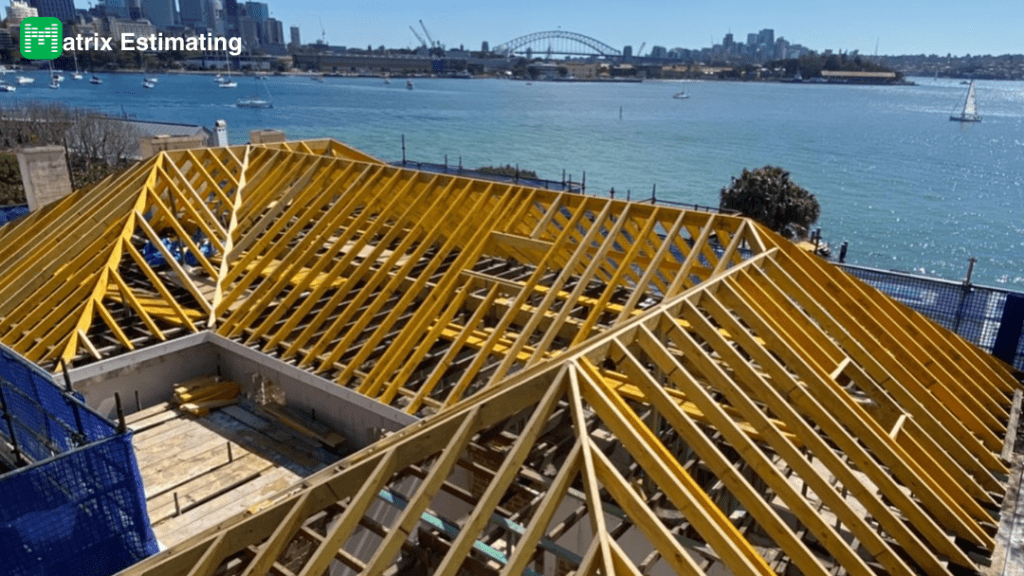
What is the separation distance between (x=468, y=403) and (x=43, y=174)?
20.6m

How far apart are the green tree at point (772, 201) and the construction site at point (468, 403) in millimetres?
19425

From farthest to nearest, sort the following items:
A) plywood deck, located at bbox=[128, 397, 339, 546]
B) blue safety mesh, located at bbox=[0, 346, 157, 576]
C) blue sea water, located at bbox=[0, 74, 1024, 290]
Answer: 1. blue sea water, located at bbox=[0, 74, 1024, 290]
2. plywood deck, located at bbox=[128, 397, 339, 546]
3. blue safety mesh, located at bbox=[0, 346, 157, 576]

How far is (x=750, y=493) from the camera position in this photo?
5.53 meters

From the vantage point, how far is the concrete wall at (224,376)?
11219mm

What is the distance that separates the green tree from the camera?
32875mm

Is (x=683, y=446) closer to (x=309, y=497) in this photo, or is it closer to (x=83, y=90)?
(x=309, y=497)

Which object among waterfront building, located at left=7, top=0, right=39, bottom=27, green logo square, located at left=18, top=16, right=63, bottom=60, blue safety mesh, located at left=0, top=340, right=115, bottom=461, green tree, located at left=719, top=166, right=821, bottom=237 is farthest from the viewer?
waterfront building, located at left=7, top=0, right=39, bottom=27

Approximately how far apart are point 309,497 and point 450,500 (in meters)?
4.41

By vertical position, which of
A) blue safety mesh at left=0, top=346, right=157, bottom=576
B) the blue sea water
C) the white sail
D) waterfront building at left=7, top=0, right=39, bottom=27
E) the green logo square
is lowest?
the blue sea water

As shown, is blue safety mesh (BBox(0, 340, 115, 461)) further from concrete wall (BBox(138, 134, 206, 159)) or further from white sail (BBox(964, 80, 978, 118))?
white sail (BBox(964, 80, 978, 118))

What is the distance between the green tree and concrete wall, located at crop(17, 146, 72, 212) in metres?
27.7

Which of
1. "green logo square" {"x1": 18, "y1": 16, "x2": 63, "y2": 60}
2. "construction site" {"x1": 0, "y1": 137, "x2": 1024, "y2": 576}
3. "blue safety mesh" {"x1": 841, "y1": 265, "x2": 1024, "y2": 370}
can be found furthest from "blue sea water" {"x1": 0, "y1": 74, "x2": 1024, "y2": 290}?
"construction site" {"x1": 0, "y1": 137, "x2": 1024, "y2": 576}

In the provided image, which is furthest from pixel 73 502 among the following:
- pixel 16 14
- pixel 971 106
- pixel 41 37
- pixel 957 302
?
pixel 16 14

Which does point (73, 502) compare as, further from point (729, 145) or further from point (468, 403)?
point (729, 145)
